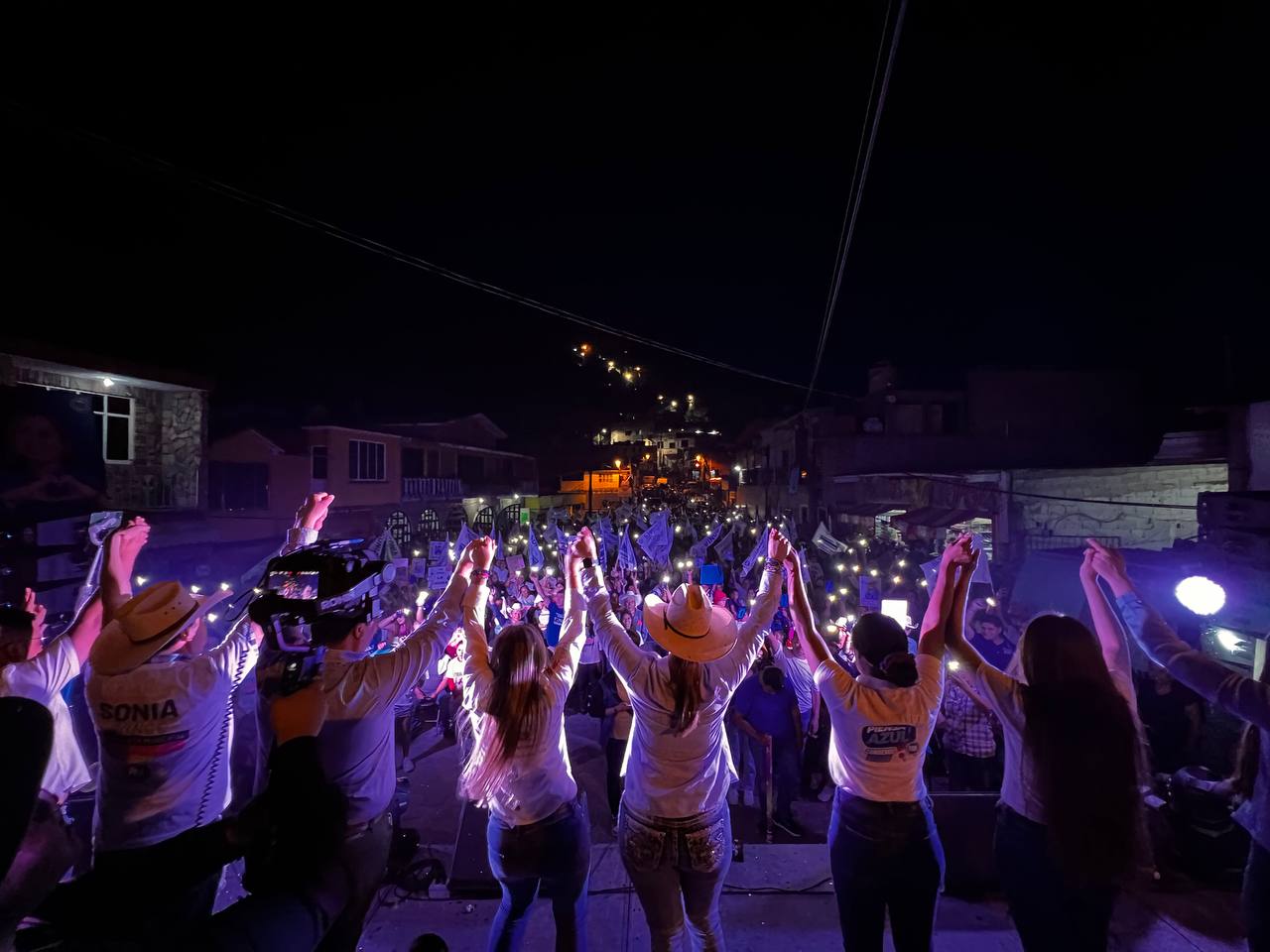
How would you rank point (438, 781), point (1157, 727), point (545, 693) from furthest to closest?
point (438, 781) < point (1157, 727) < point (545, 693)

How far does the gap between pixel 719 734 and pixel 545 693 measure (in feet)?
2.99

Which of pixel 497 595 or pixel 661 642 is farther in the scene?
pixel 497 595

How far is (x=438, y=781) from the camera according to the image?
732cm

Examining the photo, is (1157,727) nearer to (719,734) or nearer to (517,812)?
(719,734)

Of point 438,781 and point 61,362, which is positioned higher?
Result: point 61,362

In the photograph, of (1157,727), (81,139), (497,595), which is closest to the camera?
(81,139)

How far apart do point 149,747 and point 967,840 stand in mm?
4972

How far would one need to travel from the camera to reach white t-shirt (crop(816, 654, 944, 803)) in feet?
8.53

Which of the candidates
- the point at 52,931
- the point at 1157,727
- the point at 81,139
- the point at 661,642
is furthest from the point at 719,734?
the point at 81,139

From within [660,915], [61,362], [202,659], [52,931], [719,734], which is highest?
[61,362]

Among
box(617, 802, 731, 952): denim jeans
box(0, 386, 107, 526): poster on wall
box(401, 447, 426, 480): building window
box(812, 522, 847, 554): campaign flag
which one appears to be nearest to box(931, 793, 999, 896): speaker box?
box(617, 802, 731, 952): denim jeans

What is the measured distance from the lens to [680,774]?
2.70 meters

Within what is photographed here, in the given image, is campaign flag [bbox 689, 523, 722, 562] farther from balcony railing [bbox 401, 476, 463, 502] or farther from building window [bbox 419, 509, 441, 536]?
building window [bbox 419, 509, 441, 536]

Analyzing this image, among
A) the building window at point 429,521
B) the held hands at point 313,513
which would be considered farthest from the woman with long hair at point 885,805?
the building window at point 429,521
